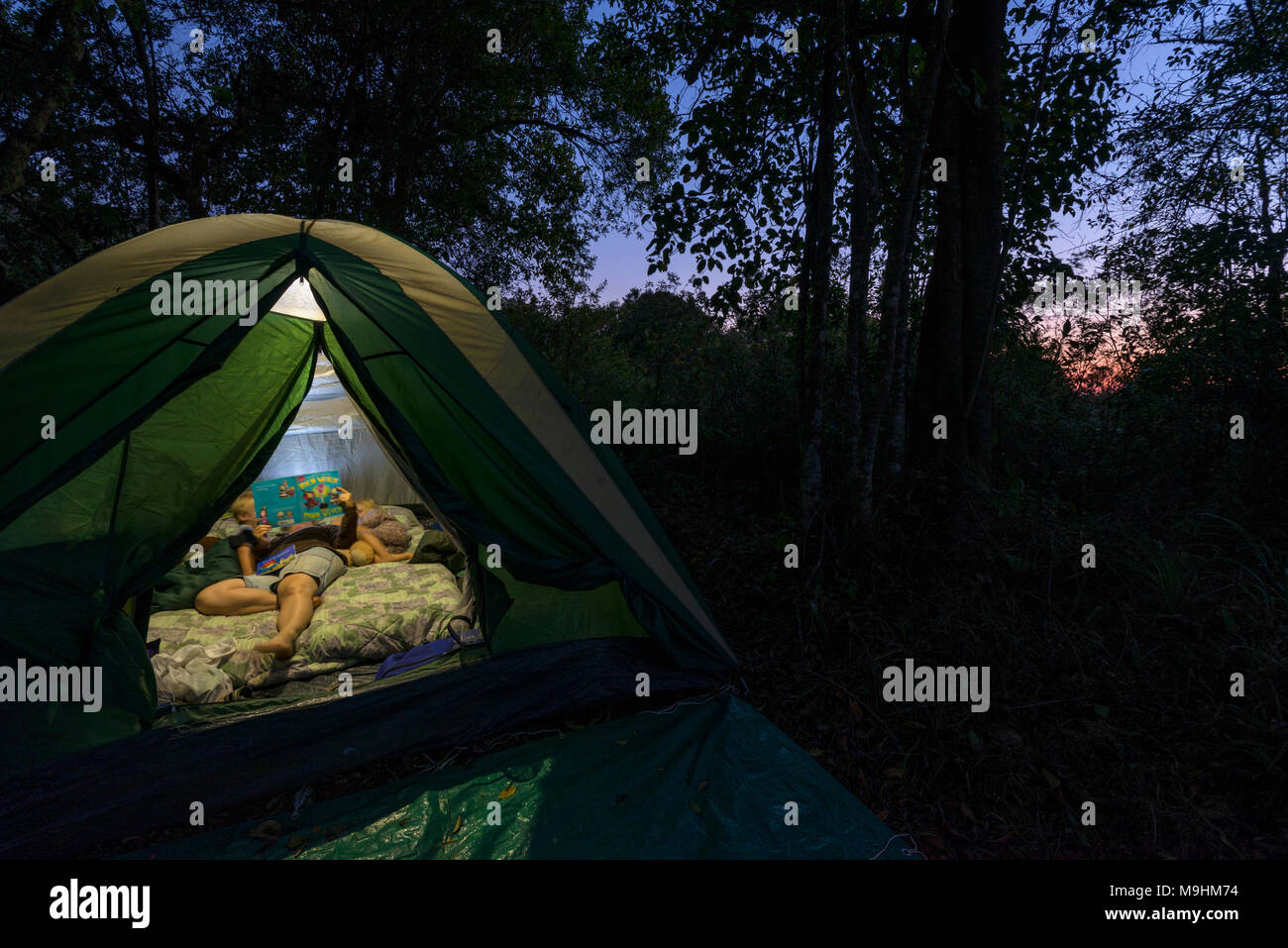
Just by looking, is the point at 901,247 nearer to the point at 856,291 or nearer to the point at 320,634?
the point at 856,291

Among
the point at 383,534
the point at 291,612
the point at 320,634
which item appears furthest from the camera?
the point at 383,534

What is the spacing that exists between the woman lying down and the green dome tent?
536mm

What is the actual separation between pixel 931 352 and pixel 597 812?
124 inches

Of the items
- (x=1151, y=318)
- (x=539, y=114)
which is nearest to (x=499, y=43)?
(x=539, y=114)

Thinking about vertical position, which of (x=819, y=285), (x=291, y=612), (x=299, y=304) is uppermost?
(x=819, y=285)

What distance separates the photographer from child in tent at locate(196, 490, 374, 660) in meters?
2.75

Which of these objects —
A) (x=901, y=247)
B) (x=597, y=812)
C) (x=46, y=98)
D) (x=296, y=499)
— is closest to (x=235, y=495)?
(x=296, y=499)

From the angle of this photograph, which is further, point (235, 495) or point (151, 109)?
point (151, 109)

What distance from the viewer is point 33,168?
5.39 m

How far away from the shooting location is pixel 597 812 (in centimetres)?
201

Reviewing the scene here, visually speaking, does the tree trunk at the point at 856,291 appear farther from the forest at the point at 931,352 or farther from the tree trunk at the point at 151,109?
the tree trunk at the point at 151,109

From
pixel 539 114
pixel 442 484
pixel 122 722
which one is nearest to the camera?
pixel 122 722

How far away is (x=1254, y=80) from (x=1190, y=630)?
4.14 metres
